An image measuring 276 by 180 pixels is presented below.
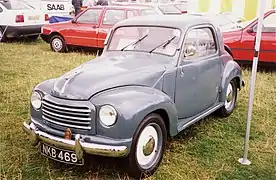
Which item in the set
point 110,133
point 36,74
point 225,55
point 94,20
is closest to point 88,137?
point 110,133

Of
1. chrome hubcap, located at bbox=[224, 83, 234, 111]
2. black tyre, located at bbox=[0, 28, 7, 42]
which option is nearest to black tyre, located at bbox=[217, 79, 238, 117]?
chrome hubcap, located at bbox=[224, 83, 234, 111]

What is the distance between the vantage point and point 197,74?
4480mm

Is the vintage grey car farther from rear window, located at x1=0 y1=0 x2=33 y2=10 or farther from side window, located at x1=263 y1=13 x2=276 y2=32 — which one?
rear window, located at x1=0 y1=0 x2=33 y2=10

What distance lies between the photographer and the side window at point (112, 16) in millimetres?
10196

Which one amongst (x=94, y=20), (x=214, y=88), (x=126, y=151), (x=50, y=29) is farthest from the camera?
(x=50, y=29)

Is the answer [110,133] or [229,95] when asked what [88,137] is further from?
[229,95]

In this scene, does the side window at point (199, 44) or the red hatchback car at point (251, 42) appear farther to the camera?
the red hatchback car at point (251, 42)

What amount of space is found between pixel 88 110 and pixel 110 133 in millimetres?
302

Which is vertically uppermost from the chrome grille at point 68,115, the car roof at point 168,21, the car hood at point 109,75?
the car roof at point 168,21

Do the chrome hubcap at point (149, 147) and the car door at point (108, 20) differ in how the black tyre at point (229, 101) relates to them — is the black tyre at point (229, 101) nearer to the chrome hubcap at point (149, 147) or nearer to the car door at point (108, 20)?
the chrome hubcap at point (149, 147)

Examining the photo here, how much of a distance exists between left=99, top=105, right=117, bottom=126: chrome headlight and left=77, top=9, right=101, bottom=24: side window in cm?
756

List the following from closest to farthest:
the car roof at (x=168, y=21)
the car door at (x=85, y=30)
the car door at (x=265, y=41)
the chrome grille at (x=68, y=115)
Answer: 1. the chrome grille at (x=68, y=115)
2. the car roof at (x=168, y=21)
3. the car door at (x=265, y=41)
4. the car door at (x=85, y=30)

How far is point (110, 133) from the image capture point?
330cm

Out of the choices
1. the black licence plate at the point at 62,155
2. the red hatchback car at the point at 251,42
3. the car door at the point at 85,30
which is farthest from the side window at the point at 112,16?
the black licence plate at the point at 62,155
